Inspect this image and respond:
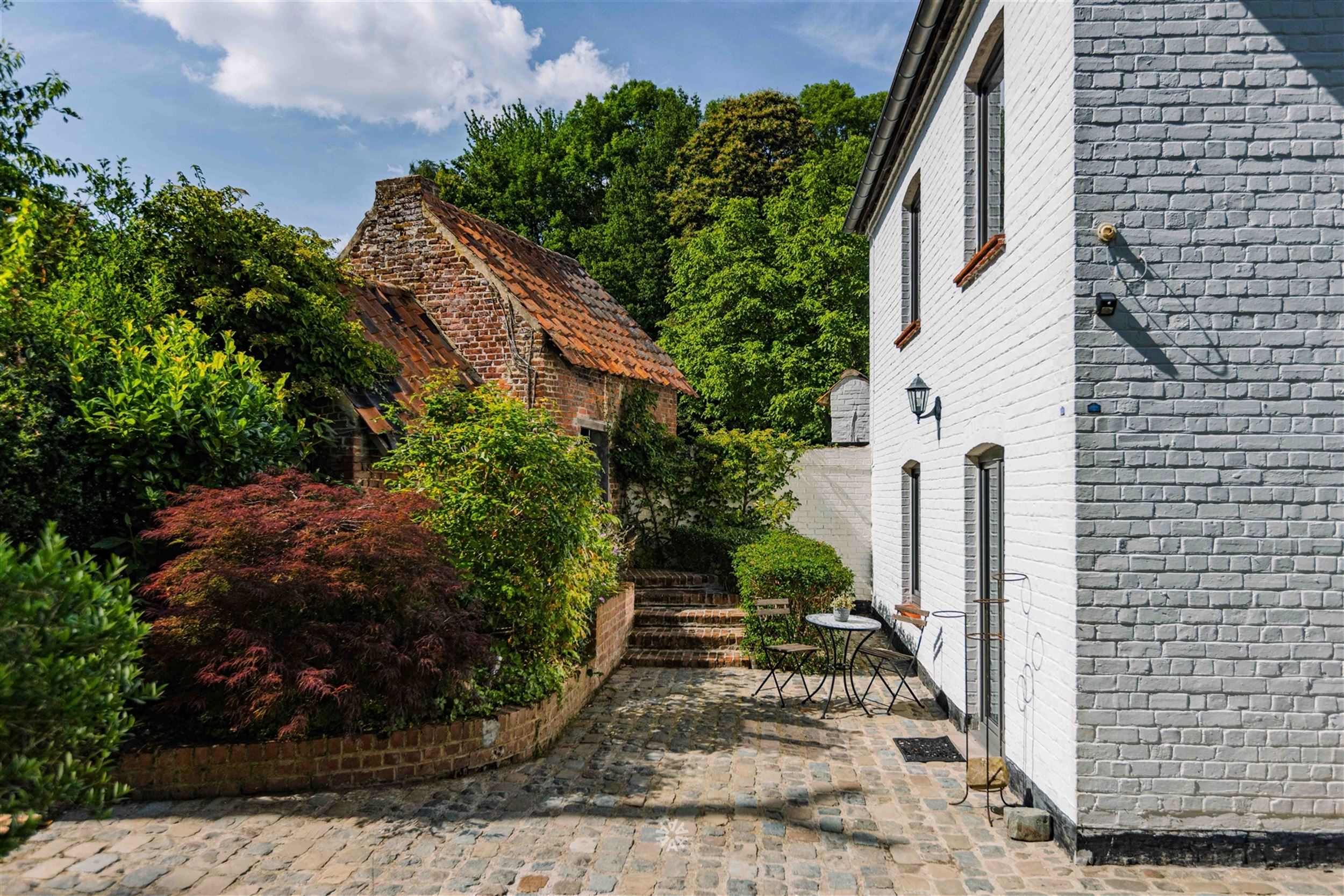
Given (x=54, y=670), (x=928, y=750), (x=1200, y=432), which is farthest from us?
(x=928, y=750)

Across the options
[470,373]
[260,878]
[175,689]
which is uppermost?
[470,373]

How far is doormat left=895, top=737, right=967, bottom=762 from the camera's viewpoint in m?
6.29

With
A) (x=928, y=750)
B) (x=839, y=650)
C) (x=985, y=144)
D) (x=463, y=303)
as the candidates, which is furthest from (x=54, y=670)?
(x=463, y=303)

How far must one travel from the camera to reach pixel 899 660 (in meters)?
9.73

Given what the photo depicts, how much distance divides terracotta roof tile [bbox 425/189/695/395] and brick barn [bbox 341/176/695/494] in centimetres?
3

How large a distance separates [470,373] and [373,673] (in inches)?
249

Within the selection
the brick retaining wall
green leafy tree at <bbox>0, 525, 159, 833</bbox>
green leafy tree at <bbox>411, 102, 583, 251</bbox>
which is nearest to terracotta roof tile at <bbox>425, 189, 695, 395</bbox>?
the brick retaining wall

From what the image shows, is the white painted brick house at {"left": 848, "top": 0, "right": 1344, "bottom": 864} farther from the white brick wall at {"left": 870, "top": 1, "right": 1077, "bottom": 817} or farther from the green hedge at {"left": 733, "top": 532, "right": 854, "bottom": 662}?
the green hedge at {"left": 733, "top": 532, "right": 854, "bottom": 662}

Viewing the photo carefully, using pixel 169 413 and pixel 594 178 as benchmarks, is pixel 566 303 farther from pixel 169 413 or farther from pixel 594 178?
pixel 594 178

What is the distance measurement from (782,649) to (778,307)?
1566cm

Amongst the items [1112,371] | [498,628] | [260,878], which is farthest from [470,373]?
[1112,371]

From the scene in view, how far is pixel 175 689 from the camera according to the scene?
542cm

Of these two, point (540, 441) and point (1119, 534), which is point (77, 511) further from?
point (1119, 534)

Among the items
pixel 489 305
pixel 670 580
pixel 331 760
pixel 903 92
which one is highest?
pixel 903 92
